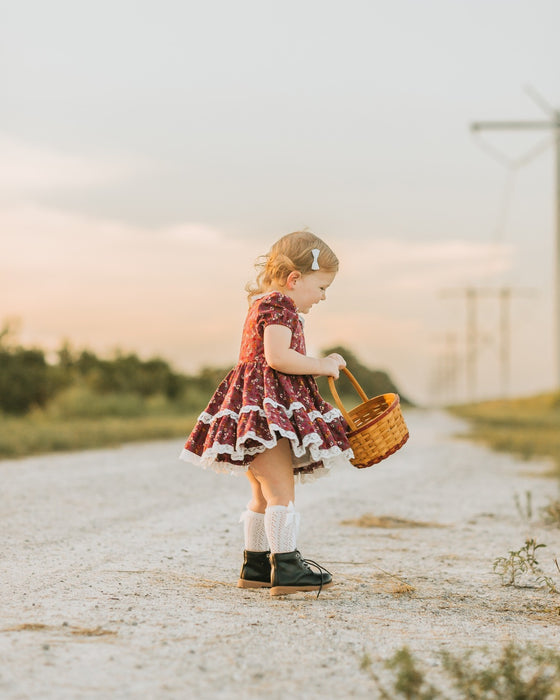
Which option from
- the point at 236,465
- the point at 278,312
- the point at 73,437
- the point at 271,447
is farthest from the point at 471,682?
the point at 73,437

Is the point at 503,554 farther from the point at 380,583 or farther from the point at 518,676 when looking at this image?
the point at 518,676

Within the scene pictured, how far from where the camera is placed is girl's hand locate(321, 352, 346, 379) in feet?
14.6

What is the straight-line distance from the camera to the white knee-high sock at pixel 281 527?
14.4 ft

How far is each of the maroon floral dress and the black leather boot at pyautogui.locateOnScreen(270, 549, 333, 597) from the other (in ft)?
1.44

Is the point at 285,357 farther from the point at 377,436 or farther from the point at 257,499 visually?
the point at 257,499

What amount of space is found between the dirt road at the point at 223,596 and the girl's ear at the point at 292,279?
57.0 inches

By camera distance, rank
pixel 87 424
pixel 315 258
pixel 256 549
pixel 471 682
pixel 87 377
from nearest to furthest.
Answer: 1. pixel 471 682
2. pixel 315 258
3. pixel 256 549
4. pixel 87 424
5. pixel 87 377

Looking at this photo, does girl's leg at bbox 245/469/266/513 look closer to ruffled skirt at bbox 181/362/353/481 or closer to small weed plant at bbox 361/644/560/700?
ruffled skirt at bbox 181/362/353/481

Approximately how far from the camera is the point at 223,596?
14.2ft

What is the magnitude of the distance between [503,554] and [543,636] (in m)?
2.05

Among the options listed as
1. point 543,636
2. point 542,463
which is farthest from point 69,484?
point 542,463

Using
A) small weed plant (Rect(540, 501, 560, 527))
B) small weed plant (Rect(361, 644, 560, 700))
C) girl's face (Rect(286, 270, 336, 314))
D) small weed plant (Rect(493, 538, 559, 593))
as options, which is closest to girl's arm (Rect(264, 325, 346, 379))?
girl's face (Rect(286, 270, 336, 314))

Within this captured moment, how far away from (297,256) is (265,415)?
780mm

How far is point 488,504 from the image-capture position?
8.66 metres
